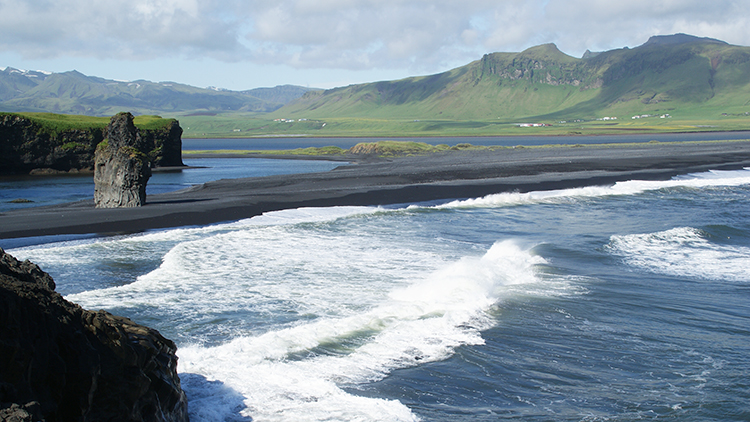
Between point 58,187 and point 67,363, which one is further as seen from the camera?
point 58,187

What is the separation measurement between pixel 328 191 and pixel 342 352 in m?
25.1

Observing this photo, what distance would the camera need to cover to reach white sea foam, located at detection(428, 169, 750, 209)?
29875 mm

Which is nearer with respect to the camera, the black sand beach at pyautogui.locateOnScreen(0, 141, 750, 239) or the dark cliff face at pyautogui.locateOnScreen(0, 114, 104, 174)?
the black sand beach at pyautogui.locateOnScreen(0, 141, 750, 239)

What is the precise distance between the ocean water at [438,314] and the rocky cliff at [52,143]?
140 ft

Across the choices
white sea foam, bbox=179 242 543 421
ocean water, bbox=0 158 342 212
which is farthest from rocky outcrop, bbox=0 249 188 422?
ocean water, bbox=0 158 342 212

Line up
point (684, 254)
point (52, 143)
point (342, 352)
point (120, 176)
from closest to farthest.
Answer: point (342, 352)
point (684, 254)
point (120, 176)
point (52, 143)

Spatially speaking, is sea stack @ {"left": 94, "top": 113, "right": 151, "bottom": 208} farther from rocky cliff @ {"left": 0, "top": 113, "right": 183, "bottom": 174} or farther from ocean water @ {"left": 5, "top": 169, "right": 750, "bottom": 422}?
rocky cliff @ {"left": 0, "top": 113, "right": 183, "bottom": 174}

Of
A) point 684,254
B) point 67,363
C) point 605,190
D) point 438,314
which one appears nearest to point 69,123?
point 605,190

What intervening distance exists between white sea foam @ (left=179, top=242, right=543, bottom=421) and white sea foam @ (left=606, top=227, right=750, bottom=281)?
559cm

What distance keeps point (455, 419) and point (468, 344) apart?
2.70 metres

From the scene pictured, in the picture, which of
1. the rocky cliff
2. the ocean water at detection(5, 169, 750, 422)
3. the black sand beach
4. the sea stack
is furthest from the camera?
the rocky cliff

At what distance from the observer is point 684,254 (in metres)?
17.4

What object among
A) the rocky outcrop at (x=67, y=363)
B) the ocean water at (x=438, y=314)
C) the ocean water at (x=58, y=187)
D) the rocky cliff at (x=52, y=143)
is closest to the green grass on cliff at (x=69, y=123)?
the rocky cliff at (x=52, y=143)

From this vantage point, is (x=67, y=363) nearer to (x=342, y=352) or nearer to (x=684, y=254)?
(x=342, y=352)
